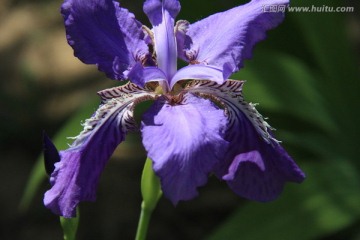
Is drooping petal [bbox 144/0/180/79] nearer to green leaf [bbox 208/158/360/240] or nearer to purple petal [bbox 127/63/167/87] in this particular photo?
purple petal [bbox 127/63/167/87]

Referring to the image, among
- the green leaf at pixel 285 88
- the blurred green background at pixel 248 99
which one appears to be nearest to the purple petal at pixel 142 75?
the blurred green background at pixel 248 99

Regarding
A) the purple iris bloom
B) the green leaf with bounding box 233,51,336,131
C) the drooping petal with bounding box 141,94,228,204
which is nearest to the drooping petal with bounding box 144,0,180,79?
the purple iris bloom

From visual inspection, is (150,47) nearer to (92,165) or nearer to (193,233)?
(92,165)

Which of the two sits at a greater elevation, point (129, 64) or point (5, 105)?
point (129, 64)

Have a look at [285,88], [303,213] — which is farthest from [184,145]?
[285,88]

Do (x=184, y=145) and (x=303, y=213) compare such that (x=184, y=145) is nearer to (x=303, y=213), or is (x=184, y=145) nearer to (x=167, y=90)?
(x=167, y=90)

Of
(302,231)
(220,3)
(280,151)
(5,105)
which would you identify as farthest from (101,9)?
(5,105)

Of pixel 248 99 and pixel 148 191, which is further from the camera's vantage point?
pixel 248 99

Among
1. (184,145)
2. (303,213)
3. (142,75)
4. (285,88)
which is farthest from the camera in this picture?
(285,88)
